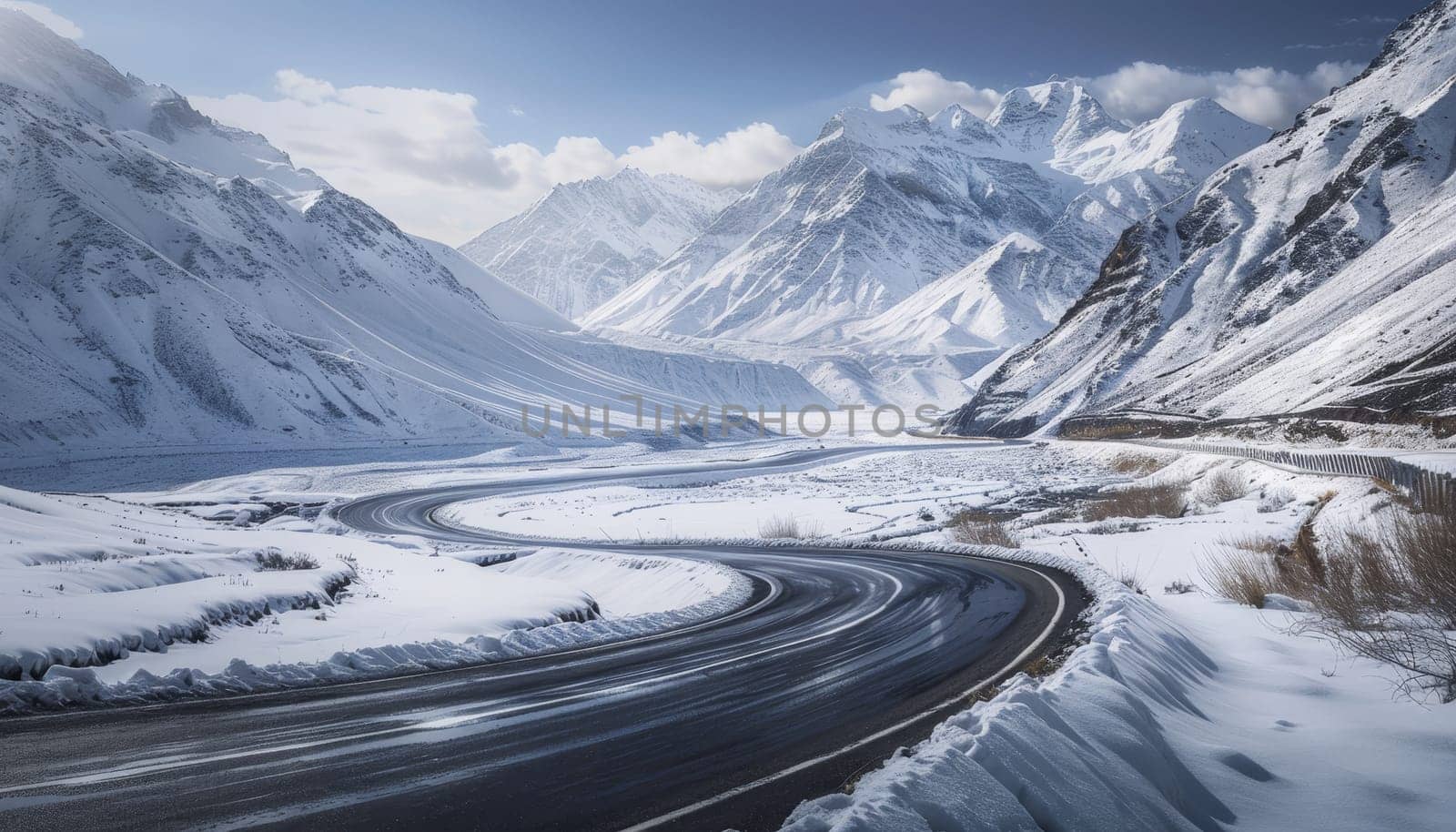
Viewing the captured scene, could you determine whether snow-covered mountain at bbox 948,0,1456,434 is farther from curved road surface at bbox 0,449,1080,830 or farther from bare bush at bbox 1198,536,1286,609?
curved road surface at bbox 0,449,1080,830

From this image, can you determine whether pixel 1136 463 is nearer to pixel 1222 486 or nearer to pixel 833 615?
pixel 1222 486

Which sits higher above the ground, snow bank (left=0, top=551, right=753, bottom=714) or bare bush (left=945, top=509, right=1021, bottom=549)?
snow bank (left=0, top=551, right=753, bottom=714)

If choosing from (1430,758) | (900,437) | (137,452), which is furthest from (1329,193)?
(137,452)

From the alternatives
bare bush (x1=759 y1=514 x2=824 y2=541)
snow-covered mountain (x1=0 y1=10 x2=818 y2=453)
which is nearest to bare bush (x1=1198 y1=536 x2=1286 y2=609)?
bare bush (x1=759 y1=514 x2=824 y2=541)

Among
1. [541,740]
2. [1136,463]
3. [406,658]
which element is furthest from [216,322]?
[541,740]

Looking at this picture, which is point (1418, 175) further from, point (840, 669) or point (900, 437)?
point (840, 669)

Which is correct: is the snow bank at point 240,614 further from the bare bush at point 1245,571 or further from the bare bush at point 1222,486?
the bare bush at point 1222,486

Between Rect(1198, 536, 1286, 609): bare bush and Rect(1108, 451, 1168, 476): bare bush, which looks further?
Rect(1108, 451, 1168, 476): bare bush
